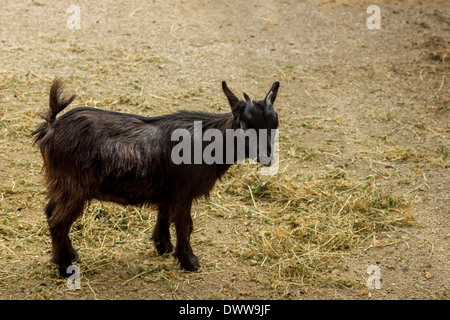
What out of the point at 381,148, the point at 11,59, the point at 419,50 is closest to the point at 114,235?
the point at 381,148

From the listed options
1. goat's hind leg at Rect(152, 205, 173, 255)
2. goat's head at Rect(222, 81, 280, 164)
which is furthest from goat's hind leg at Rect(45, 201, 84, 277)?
goat's head at Rect(222, 81, 280, 164)

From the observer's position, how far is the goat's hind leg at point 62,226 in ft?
17.0

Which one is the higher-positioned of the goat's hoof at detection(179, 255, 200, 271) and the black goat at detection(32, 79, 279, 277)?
the black goat at detection(32, 79, 279, 277)

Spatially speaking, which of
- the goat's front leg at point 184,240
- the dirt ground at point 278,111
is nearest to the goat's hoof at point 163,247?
the dirt ground at point 278,111

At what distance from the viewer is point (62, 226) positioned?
523 centimetres

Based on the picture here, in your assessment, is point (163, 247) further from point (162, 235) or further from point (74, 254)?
point (74, 254)

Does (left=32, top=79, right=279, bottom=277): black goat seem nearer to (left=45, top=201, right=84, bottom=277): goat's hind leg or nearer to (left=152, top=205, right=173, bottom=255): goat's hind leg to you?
(left=45, top=201, right=84, bottom=277): goat's hind leg

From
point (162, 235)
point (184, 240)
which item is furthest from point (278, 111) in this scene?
point (184, 240)

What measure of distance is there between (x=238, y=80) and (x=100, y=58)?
6.88ft

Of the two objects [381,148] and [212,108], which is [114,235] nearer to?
[212,108]

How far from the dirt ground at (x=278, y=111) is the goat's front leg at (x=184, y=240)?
12cm

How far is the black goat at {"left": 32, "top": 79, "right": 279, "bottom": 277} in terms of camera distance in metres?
5.10

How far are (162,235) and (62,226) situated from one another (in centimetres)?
96

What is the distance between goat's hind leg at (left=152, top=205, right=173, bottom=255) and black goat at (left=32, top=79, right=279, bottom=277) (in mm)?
273
